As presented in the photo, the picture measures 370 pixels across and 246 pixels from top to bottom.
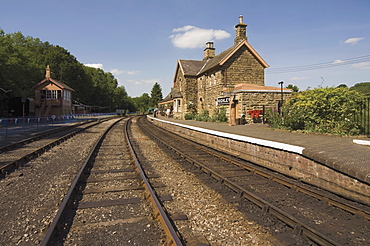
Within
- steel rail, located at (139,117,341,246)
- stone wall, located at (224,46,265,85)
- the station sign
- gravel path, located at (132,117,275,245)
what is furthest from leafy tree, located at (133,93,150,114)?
steel rail, located at (139,117,341,246)

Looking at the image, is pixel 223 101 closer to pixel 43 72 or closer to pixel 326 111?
pixel 326 111

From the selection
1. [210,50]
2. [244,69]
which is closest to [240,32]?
[244,69]

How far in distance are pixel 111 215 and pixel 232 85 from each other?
20090 mm

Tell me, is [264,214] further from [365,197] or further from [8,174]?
[8,174]

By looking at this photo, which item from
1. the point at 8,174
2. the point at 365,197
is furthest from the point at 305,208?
the point at 8,174

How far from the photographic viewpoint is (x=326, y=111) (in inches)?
438

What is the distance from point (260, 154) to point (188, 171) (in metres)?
2.99

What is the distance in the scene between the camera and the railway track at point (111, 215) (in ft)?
10.9

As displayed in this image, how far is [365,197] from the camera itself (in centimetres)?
479

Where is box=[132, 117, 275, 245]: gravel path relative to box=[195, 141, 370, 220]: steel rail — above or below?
below

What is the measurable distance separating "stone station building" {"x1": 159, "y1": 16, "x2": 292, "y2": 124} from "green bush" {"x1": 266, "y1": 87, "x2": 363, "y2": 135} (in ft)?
19.2

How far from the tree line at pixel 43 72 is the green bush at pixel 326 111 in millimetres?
34875

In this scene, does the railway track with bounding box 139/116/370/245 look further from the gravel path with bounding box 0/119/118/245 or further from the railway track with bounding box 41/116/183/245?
the gravel path with bounding box 0/119/118/245

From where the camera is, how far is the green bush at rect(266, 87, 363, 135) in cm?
1045
